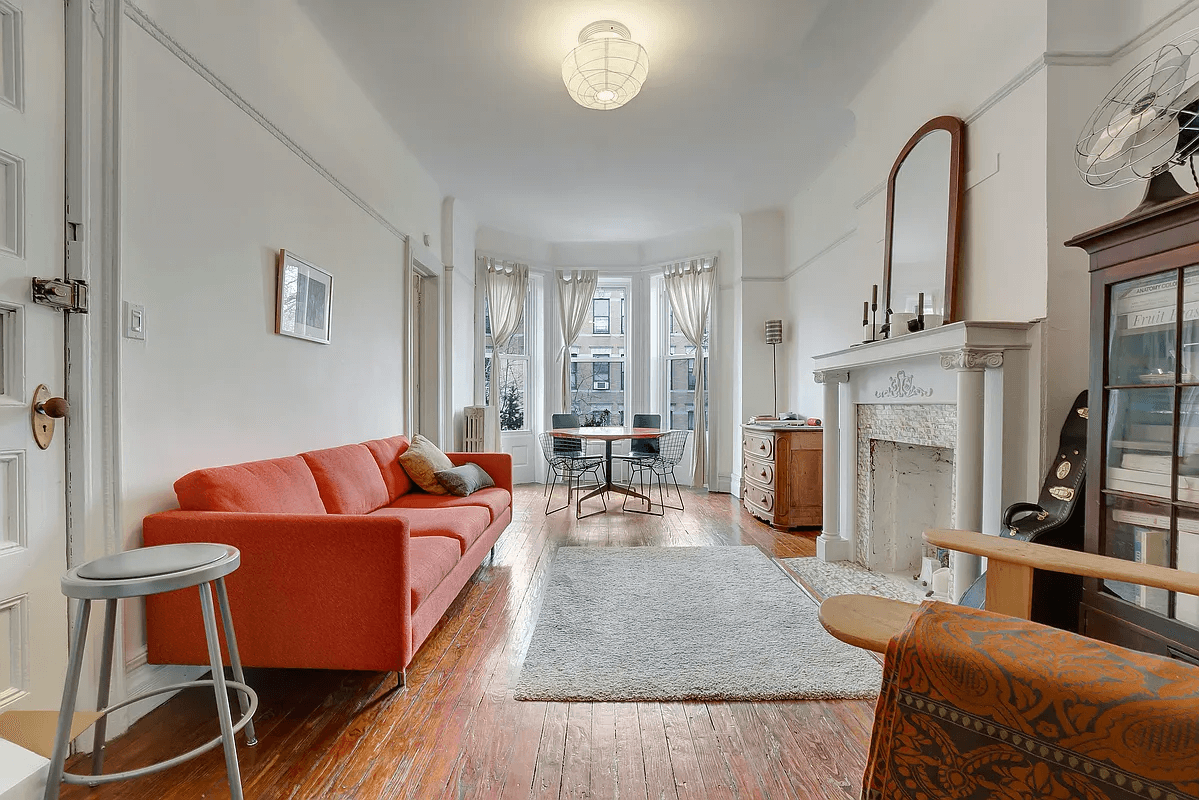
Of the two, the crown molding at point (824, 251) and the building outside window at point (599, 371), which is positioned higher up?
the crown molding at point (824, 251)

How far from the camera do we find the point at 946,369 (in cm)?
271

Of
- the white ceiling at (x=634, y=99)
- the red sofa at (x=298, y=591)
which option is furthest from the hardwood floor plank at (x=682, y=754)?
the white ceiling at (x=634, y=99)

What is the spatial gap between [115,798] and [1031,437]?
338 centimetres

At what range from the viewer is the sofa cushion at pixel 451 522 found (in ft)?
9.78

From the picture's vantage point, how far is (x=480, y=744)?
75.2 inches

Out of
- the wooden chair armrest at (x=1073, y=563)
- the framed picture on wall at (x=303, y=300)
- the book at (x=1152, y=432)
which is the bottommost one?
the wooden chair armrest at (x=1073, y=563)

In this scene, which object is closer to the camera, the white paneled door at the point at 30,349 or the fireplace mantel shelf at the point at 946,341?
the white paneled door at the point at 30,349

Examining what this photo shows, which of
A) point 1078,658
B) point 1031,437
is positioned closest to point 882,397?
point 1031,437

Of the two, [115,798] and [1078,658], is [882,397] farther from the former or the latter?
[115,798]

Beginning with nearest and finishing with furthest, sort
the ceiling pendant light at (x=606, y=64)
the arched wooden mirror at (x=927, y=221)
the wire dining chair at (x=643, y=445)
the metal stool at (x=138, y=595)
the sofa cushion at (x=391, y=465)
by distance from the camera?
1. the metal stool at (x=138, y=595)
2. the arched wooden mirror at (x=927, y=221)
3. the ceiling pendant light at (x=606, y=64)
4. the sofa cushion at (x=391, y=465)
5. the wire dining chair at (x=643, y=445)

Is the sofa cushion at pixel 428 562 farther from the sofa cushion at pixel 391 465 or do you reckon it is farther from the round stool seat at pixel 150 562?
the sofa cushion at pixel 391 465

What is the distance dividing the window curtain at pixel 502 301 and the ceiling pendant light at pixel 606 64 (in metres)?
4.00

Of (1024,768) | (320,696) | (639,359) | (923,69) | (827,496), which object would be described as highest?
(923,69)

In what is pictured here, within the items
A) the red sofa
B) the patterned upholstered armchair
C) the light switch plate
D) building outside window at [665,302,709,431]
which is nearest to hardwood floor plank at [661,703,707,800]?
the red sofa
